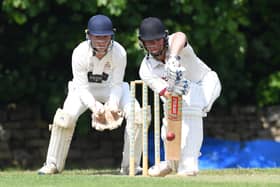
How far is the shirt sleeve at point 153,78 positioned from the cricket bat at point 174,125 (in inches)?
5.4

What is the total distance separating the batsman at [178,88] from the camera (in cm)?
738

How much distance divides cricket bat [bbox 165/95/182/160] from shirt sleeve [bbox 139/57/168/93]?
0.14 metres

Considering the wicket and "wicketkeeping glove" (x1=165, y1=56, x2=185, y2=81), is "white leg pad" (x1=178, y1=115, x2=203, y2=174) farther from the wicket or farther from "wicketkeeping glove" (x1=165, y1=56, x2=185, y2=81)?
"wicketkeeping glove" (x1=165, y1=56, x2=185, y2=81)

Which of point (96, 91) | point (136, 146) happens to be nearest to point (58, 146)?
point (96, 91)

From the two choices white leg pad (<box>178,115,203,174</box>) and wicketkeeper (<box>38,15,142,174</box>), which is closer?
white leg pad (<box>178,115,203,174</box>)

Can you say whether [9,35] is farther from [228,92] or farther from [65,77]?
[228,92]

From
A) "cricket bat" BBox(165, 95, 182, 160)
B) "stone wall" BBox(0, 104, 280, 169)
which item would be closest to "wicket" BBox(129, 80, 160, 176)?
"cricket bat" BBox(165, 95, 182, 160)

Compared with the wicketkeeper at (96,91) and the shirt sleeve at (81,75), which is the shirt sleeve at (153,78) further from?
the shirt sleeve at (81,75)

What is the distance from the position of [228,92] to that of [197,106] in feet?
18.1

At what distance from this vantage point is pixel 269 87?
44.1 feet

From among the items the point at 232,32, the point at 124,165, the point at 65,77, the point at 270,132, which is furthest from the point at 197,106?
the point at 270,132

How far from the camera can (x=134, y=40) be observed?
37.1 feet

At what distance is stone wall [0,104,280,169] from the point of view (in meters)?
13.1

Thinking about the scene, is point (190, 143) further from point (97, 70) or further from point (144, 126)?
point (97, 70)
